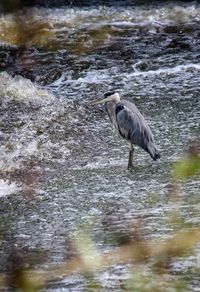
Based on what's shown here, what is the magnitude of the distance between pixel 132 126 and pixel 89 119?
154 centimetres

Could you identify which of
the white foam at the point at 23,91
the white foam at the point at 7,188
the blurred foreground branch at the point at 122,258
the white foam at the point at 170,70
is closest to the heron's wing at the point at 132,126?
the white foam at the point at 7,188

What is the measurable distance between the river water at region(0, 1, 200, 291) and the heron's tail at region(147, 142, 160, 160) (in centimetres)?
12

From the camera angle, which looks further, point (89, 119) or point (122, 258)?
point (89, 119)

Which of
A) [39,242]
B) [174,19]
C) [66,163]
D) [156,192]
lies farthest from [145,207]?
[174,19]

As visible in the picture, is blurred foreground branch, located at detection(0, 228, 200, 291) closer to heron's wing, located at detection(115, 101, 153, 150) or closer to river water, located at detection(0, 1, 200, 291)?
river water, located at detection(0, 1, 200, 291)

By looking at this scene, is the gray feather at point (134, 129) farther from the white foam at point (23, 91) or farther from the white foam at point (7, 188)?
the white foam at point (23, 91)

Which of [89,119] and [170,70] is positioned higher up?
[89,119]

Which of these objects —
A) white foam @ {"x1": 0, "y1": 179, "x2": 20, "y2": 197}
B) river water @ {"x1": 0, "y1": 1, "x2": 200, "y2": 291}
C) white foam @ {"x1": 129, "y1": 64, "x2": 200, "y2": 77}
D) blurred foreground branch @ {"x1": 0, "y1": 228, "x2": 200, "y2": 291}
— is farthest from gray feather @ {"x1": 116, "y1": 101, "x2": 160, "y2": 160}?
white foam @ {"x1": 129, "y1": 64, "x2": 200, "y2": 77}

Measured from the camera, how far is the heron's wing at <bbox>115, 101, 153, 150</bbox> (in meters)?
7.07

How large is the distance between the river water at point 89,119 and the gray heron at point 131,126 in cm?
18

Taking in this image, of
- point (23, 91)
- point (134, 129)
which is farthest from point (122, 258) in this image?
point (23, 91)

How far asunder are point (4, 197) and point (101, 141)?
5.38 feet

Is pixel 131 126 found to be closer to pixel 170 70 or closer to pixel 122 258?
pixel 122 258

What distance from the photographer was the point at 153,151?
696cm
